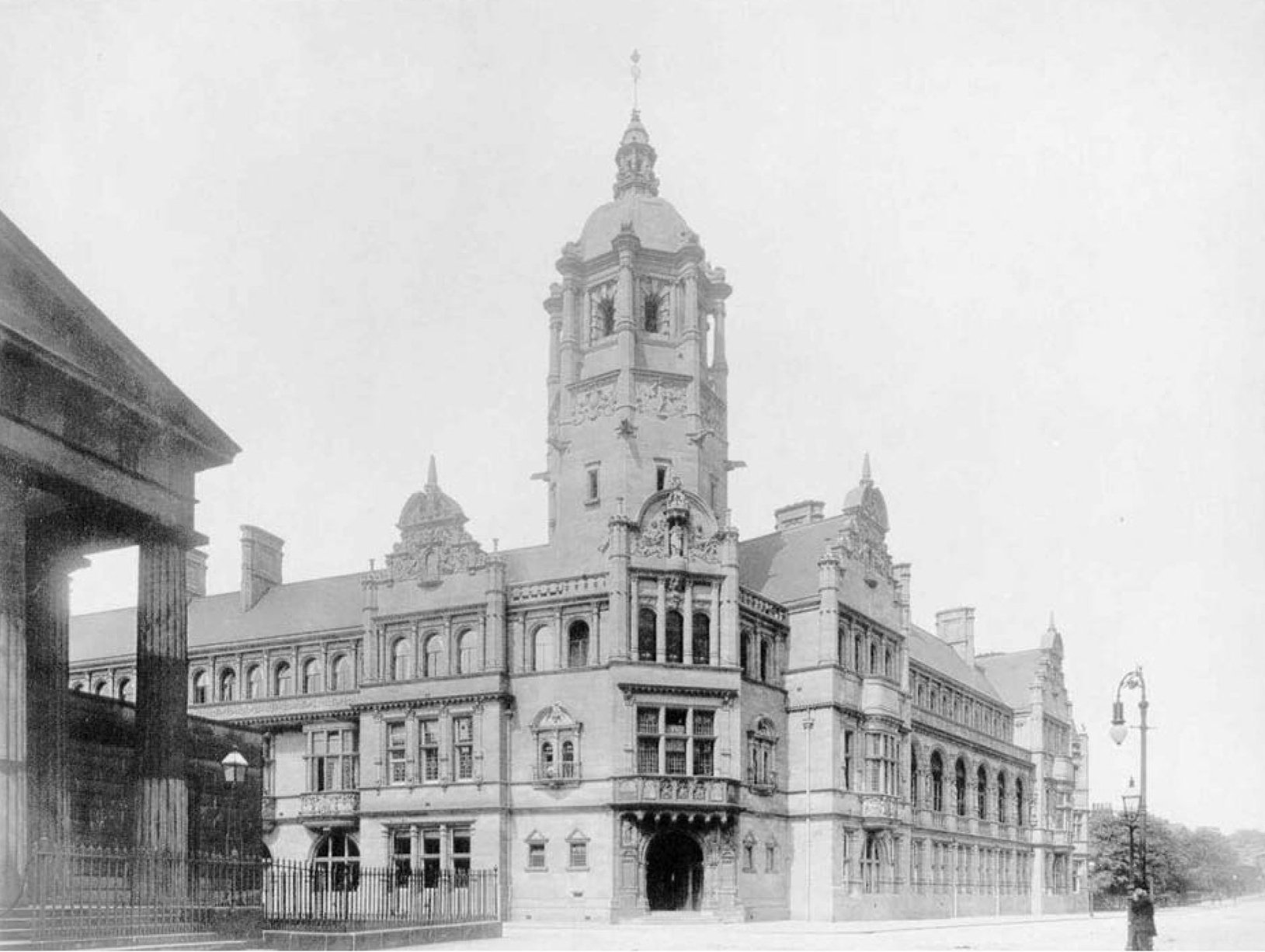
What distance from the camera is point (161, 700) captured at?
1203 inches

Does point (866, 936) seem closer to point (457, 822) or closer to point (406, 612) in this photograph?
point (457, 822)

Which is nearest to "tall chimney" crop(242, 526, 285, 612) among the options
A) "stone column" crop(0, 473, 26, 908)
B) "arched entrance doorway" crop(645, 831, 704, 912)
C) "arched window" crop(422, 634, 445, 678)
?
"arched window" crop(422, 634, 445, 678)

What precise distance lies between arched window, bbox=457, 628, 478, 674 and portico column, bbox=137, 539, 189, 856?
65.2 ft

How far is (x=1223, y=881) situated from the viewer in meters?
138

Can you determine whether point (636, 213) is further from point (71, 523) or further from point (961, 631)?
point (961, 631)

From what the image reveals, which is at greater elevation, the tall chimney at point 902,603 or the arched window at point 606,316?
the arched window at point 606,316

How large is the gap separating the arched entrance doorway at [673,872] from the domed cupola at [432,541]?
462 inches

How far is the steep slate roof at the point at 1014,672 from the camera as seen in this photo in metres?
84.4

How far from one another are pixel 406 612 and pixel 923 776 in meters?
26.0

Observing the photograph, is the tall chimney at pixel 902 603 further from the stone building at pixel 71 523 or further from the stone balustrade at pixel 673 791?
the stone building at pixel 71 523

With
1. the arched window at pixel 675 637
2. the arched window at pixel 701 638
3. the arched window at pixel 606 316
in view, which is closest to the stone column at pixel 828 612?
the arched window at pixel 701 638

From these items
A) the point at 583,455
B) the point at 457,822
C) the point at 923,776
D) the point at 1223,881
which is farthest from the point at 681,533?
the point at 1223,881

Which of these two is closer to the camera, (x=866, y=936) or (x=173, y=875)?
(x=173, y=875)

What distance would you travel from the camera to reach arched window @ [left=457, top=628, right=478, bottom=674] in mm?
50812
